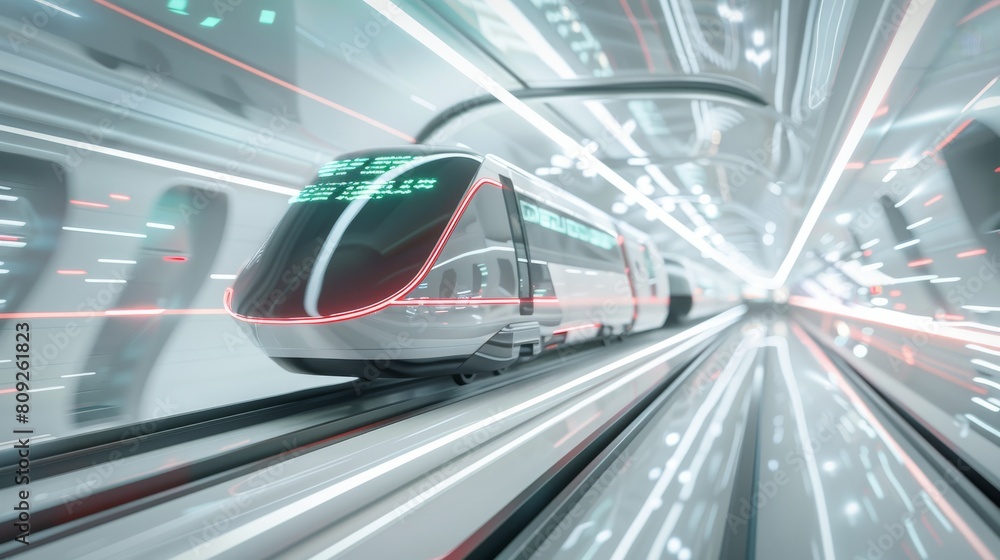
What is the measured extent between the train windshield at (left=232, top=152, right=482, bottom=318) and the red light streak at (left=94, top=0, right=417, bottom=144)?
272 centimetres

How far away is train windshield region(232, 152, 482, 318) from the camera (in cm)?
359

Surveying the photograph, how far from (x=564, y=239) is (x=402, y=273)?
10.9ft

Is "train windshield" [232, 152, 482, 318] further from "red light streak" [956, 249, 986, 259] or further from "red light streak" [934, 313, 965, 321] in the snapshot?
"red light streak" [934, 313, 965, 321]

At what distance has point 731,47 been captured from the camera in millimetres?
6492

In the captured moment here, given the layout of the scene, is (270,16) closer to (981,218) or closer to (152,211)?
(152,211)

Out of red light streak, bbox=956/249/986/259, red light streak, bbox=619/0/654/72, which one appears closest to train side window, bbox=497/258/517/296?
red light streak, bbox=619/0/654/72

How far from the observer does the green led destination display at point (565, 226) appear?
569 cm

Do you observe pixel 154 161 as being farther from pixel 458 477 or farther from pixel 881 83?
pixel 881 83

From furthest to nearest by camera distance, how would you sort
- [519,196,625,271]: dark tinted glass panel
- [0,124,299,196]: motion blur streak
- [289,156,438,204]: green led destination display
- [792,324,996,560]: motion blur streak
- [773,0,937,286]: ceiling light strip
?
[519,196,625,271]: dark tinted glass panel
[0,124,299,196]: motion blur streak
[289,156,438,204]: green led destination display
[773,0,937,286]: ceiling light strip
[792,324,996,560]: motion blur streak

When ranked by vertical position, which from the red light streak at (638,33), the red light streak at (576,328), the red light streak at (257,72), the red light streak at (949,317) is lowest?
the red light streak at (576,328)

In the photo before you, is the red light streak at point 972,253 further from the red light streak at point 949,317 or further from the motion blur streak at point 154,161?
the motion blur streak at point 154,161

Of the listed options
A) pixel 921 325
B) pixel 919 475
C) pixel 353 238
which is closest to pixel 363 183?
pixel 353 238

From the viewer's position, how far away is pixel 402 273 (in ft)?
12.1

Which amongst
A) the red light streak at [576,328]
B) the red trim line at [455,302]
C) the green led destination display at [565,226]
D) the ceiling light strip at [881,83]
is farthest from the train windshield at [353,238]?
the ceiling light strip at [881,83]
